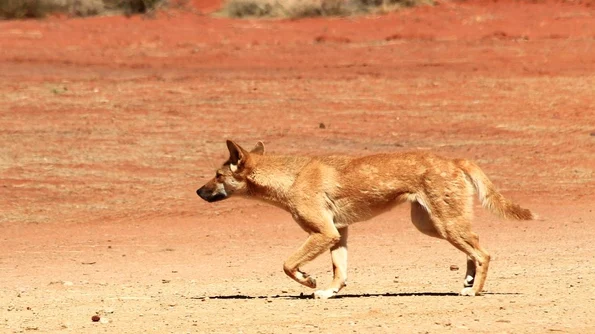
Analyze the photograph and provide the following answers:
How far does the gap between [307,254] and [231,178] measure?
3.82 ft

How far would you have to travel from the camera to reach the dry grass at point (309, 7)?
134 feet

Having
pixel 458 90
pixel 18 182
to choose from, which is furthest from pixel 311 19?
pixel 18 182

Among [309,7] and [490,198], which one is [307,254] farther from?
[309,7]

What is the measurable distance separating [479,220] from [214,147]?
5.63m

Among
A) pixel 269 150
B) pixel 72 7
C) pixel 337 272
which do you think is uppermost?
pixel 337 272

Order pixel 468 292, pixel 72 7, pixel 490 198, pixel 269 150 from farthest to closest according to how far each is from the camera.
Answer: pixel 72 7, pixel 269 150, pixel 490 198, pixel 468 292

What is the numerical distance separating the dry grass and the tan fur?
29.6 m

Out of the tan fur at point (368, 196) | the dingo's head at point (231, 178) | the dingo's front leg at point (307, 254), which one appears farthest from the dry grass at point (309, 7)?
the dingo's front leg at point (307, 254)

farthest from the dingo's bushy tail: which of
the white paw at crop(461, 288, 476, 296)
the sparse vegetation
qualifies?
the sparse vegetation

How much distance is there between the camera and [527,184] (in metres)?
18.3

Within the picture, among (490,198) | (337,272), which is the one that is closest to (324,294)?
(337,272)

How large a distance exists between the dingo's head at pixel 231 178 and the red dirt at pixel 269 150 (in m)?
0.91

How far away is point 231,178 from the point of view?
443 inches

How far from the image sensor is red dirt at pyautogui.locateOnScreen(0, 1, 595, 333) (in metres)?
10.1
